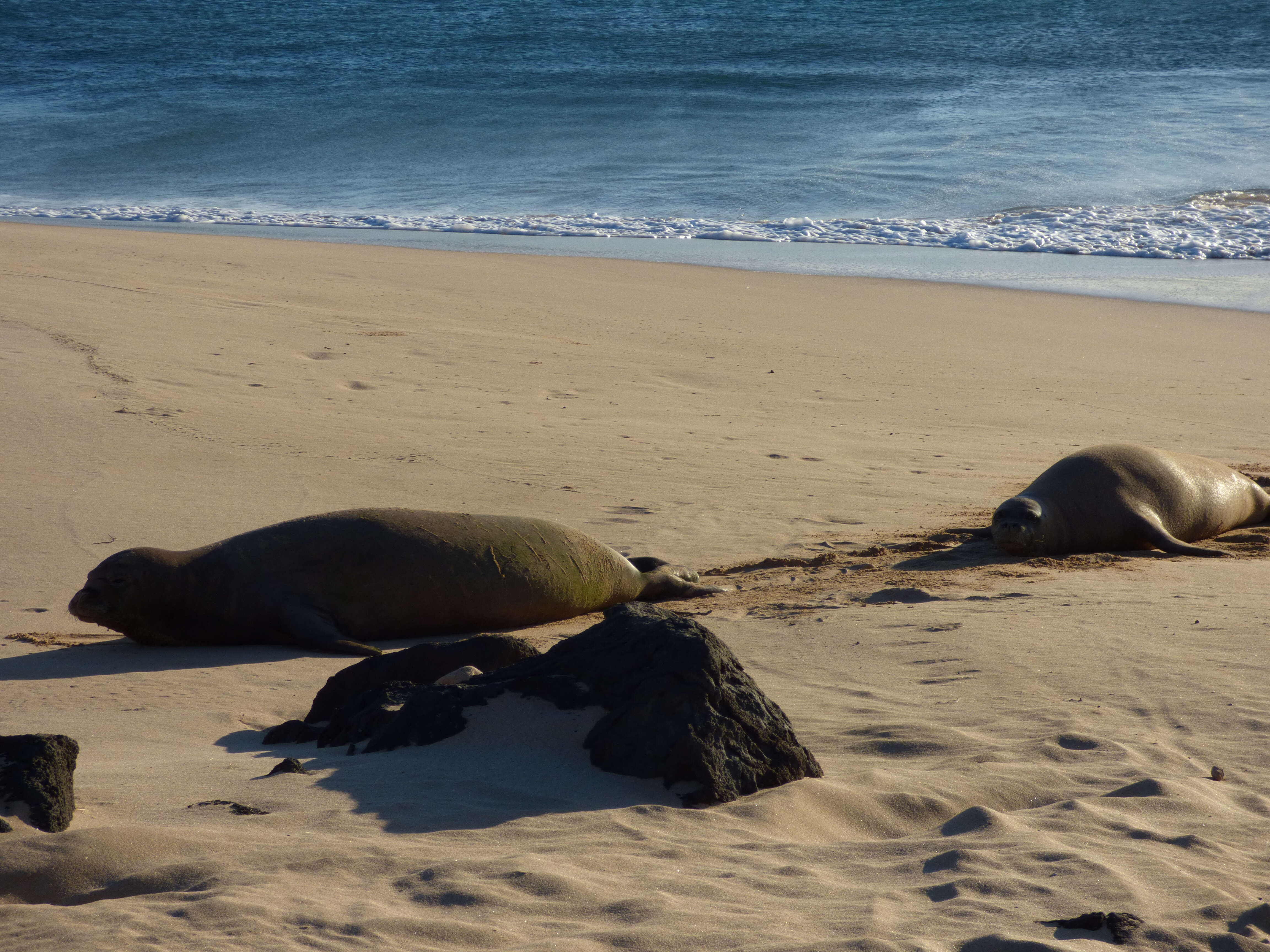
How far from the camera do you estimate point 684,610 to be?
4910 millimetres

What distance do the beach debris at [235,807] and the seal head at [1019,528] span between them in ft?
13.4

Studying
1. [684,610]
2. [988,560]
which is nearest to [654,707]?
[684,610]

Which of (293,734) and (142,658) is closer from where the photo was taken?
(293,734)

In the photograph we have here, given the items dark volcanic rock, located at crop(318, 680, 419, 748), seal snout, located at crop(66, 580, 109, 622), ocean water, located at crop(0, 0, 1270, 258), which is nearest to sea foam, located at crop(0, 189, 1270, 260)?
ocean water, located at crop(0, 0, 1270, 258)

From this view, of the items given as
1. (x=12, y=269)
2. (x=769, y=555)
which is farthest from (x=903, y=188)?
(x=769, y=555)

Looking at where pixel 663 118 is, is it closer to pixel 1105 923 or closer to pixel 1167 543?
pixel 1167 543

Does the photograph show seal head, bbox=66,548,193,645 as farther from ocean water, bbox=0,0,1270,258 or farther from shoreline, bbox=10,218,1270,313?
ocean water, bbox=0,0,1270,258

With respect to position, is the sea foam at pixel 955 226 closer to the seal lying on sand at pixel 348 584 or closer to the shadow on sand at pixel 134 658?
the seal lying on sand at pixel 348 584

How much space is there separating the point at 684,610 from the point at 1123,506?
2818 millimetres

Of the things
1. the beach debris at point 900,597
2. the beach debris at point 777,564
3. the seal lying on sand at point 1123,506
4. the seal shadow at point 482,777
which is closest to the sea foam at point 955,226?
the seal lying on sand at point 1123,506

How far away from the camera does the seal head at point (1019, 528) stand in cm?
581

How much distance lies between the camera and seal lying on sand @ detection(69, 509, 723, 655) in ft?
14.9

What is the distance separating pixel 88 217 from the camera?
20453 millimetres

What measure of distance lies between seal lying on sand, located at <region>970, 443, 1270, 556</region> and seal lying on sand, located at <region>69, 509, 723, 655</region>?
2277mm
